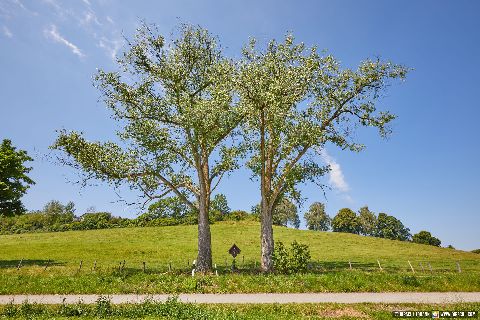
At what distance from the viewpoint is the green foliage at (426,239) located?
404 feet

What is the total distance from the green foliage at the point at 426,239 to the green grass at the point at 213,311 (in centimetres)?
11750

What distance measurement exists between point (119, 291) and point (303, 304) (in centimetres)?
1227

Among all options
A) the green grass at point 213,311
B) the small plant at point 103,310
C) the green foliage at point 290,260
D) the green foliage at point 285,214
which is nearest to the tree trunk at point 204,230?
the green foliage at point 290,260

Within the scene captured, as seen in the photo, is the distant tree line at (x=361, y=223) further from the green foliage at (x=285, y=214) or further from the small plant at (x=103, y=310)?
the small plant at (x=103, y=310)

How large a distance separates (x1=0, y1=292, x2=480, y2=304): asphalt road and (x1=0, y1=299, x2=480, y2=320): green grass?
61.8 inches

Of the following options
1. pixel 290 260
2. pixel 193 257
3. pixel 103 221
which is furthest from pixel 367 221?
pixel 290 260

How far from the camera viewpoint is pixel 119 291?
23656 millimetres

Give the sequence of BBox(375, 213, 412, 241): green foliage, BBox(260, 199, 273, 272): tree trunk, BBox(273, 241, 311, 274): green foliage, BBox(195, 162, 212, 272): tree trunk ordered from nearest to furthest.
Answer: BBox(273, 241, 311, 274): green foliage, BBox(260, 199, 273, 272): tree trunk, BBox(195, 162, 212, 272): tree trunk, BBox(375, 213, 412, 241): green foliage

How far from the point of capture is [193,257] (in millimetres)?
48375

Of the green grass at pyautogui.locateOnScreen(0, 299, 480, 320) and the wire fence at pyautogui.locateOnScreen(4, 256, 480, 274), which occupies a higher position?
the green grass at pyautogui.locateOnScreen(0, 299, 480, 320)

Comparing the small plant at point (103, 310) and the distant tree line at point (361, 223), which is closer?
the small plant at point (103, 310)

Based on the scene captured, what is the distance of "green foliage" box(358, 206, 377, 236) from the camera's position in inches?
5674

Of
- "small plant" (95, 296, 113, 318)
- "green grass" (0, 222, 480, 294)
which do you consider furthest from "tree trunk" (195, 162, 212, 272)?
"small plant" (95, 296, 113, 318)

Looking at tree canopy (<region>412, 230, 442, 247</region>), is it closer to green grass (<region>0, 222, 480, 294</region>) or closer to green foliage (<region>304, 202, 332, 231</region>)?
green foliage (<region>304, 202, 332, 231</region>)
